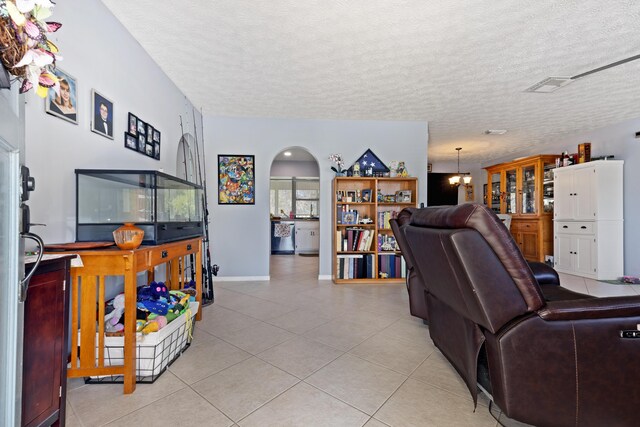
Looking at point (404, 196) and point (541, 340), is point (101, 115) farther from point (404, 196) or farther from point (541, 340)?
point (404, 196)

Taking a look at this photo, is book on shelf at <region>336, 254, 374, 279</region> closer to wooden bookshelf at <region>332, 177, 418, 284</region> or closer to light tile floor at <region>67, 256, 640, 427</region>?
wooden bookshelf at <region>332, 177, 418, 284</region>

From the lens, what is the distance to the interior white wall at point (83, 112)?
1.44 metres

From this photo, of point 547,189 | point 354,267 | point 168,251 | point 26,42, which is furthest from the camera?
point 547,189

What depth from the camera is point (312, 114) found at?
396 centimetres

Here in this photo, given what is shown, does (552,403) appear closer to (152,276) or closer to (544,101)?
(152,276)

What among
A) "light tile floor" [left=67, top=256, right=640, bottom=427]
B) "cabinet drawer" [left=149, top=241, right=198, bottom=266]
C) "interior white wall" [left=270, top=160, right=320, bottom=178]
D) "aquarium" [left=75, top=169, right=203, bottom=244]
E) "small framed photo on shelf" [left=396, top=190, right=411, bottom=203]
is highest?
"interior white wall" [left=270, top=160, right=320, bottom=178]

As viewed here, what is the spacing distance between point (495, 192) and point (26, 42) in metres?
7.84

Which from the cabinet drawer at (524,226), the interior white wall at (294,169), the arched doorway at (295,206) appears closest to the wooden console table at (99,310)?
the arched doorway at (295,206)

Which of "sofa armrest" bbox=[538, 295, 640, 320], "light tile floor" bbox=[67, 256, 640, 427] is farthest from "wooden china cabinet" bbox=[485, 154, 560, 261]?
"sofa armrest" bbox=[538, 295, 640, 320]

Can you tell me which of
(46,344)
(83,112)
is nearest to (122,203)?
(83,112)

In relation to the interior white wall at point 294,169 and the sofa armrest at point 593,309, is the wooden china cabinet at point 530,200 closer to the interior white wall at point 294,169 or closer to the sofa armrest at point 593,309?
the interior white wall at point 294,169

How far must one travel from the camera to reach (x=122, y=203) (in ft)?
6.07

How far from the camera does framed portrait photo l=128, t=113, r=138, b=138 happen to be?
2207 mm

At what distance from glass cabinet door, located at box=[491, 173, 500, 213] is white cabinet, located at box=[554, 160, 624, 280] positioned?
1879mm
